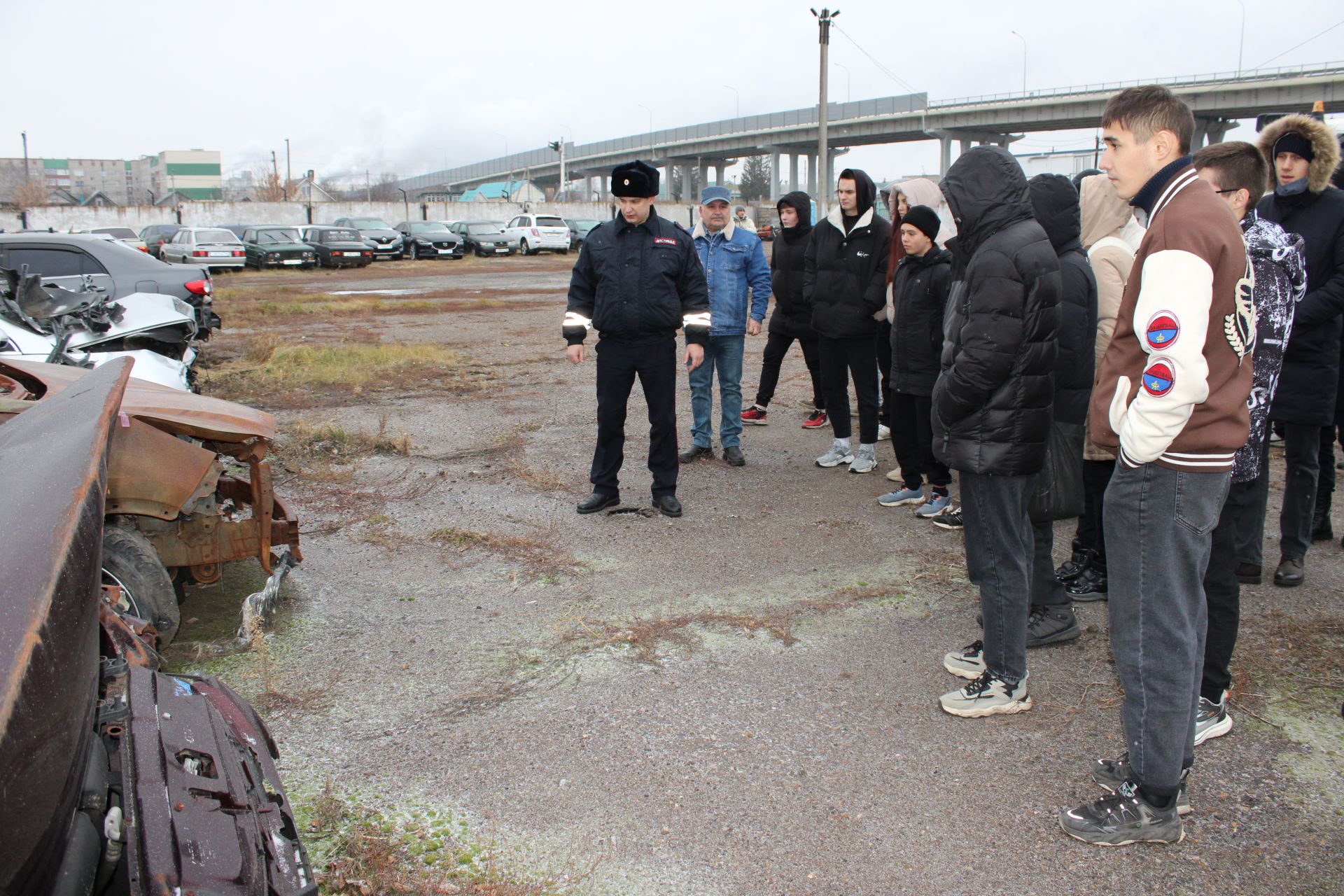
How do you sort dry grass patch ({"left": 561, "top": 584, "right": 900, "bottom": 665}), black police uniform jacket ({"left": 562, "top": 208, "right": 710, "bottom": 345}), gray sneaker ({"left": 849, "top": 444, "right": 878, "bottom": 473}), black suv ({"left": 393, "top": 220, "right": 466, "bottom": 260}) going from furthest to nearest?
black suv ({"left": 393, "top": 220, "right": 466, "bottom": 260}), gray sneaker ({"left": 849, "top": 444, "right": 878, "bottom": 473}), black police uniform jacket ({"left": 562, "top": 208, "right": 710, "bottom": 345}), dry grass patch ({"left": 561, "top": 584, "right": 900, "bottom": 665})

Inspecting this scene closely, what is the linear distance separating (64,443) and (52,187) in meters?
97.4

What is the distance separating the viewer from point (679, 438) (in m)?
7.90

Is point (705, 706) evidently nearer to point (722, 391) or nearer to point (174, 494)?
point (174, 494)

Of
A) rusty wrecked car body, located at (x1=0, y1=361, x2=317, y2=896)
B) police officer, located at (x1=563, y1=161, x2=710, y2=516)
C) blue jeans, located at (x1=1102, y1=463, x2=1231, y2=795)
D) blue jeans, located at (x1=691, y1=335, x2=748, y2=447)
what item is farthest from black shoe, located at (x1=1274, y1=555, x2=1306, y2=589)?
rusty wrecked car body, located at (x1=0, y1=361, x2=317, y2=896)

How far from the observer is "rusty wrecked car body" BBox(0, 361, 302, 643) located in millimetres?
3646

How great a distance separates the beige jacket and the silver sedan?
28.1m

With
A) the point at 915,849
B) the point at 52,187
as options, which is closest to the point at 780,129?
the point at 52,187

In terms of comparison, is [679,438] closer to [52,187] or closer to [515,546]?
[515,546]

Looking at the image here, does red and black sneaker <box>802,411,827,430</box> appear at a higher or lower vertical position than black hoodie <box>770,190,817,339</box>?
lower

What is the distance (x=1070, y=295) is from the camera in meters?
4.00

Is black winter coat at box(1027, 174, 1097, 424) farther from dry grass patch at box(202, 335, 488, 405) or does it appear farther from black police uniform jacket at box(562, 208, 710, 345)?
dry grass patch at box(202, 335, 488, 405)

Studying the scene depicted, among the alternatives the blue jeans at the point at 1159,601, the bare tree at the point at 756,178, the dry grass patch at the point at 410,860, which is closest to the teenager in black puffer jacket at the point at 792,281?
the blue jeans at the point at 1159,601

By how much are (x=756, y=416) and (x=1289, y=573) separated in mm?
4384

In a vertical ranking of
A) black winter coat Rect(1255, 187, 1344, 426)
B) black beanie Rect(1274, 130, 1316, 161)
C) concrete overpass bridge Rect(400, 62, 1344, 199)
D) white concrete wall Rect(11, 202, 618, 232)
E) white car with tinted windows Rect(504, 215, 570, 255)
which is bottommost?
black winter coat Rect(1255, 187, 1344, 426)
